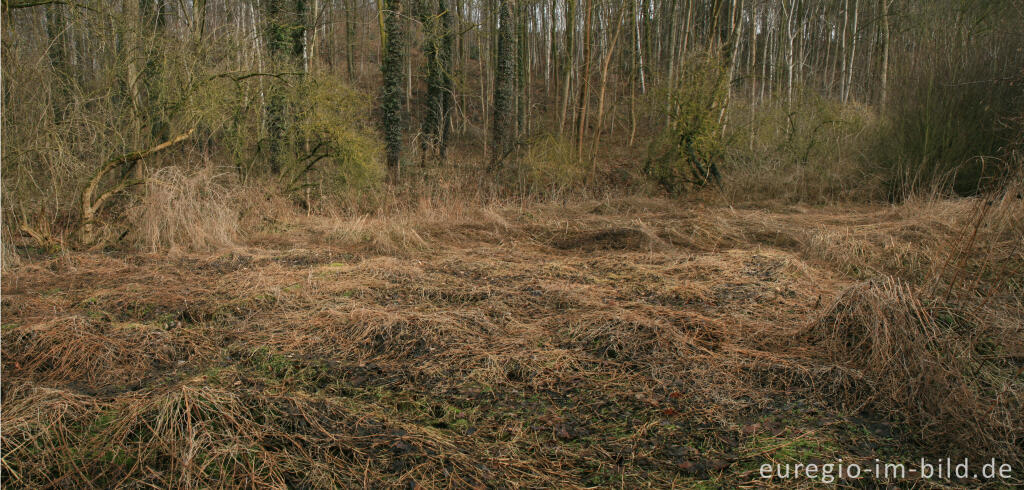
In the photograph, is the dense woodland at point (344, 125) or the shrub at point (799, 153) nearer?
the dense woodland at point (344, 125)

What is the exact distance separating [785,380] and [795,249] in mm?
3907

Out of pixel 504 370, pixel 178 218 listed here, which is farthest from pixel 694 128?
pixel 504 370

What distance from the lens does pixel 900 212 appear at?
7.82 meters

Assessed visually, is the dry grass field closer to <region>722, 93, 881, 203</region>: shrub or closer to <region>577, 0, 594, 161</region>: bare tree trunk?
<region>722, 93, 881, 203</region>: shrub

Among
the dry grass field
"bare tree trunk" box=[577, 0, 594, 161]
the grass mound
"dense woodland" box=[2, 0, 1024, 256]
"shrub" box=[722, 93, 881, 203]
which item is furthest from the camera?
"bare tree trunk" box=[577, 0, 594, 161]

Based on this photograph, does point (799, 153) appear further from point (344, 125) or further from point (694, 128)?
point (344, 125)

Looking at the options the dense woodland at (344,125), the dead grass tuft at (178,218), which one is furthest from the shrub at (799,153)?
the dead grass tuft at (178,218)

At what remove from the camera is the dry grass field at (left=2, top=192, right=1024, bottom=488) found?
2.23 metres

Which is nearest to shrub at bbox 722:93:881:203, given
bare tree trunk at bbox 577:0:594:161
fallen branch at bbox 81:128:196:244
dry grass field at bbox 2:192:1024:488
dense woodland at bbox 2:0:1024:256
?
dense woodland at bbox 2:0:1024:256

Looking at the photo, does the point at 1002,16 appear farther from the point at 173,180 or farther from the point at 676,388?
the point at 173,180

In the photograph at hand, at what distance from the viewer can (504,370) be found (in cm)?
316

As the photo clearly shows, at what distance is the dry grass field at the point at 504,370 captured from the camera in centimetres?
223

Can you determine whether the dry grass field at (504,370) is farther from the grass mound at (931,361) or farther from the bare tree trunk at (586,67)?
the bare tree trunk at (586,67)

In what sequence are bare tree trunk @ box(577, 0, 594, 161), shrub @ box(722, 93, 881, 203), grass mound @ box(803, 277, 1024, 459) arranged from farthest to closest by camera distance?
1. bare tree trunk @ box(577, 0, 594, 161)
2. shrub @ box(722, 93, 881, 203)
3. grass mound @ box(803, 277, 1024, 459)
